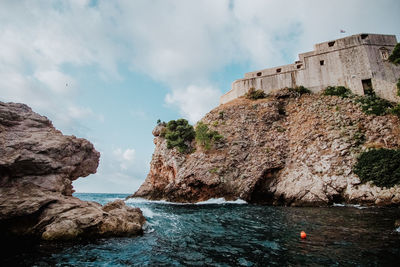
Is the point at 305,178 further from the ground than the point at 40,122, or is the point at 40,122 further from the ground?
the point at 40,122

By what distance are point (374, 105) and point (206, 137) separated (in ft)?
75.5

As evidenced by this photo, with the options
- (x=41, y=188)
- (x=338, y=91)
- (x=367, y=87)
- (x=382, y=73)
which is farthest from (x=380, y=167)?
(x=41, y=188)

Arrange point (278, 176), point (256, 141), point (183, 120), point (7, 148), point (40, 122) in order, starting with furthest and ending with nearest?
point (183, 120) < point (256, 141) < point (278, 176) < point (40, 122) < point (7, 148)

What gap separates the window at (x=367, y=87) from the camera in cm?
2981

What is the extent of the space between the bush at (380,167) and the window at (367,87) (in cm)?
1482

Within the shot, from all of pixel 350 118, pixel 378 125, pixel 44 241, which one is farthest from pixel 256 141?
pixel 44 241

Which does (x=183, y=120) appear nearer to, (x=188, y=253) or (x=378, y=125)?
(x=378, y=125)

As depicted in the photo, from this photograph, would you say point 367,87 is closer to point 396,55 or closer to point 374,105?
point 396,55

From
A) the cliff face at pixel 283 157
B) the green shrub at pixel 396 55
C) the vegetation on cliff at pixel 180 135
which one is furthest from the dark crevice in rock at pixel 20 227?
the green shrub at pixel 396 55

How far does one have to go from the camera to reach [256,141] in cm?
2900

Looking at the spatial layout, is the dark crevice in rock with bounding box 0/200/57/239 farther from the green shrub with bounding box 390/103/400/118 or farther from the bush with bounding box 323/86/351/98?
the bush with bounding box 323/86/351/98

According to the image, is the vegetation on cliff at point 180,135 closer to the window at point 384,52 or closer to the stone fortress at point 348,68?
the stone fortress at point 348,68

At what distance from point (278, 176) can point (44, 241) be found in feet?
76.8

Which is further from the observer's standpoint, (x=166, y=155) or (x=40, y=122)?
(x=166, y=155)
